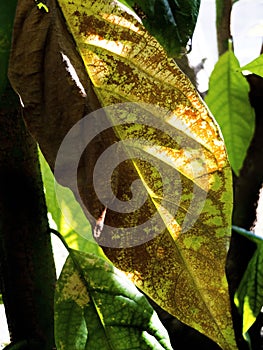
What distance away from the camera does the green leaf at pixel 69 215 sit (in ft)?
1.88

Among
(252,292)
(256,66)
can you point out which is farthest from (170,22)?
(252,292)

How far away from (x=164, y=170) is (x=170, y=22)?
118 millimetres

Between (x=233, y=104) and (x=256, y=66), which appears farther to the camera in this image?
(x=233, y=104)

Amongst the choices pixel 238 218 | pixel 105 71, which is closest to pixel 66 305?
pixel 105 71

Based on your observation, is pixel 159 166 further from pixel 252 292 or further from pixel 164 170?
pixel 252 292

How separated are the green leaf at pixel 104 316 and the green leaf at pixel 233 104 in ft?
1.38

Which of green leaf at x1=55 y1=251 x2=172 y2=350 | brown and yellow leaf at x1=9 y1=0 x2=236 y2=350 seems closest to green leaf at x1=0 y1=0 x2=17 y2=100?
brown and yellow leaf at x1=9 y1=0 x2=236 y2=350

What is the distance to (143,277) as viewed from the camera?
390mm

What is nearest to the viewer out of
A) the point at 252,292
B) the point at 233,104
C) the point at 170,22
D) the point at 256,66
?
the point at 170,22

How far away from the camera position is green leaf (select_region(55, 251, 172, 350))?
1.21ft

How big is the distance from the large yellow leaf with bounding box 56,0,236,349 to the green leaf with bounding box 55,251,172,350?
0.01 metres

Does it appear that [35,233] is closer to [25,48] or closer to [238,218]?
[25,48]

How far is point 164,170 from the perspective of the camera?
15.6 inches

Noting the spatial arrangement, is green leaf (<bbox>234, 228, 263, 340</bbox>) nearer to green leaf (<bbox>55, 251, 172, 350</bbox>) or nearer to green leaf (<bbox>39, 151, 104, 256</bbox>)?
green leaf (<bbox>39, 151, 104, 256</bbox>)
